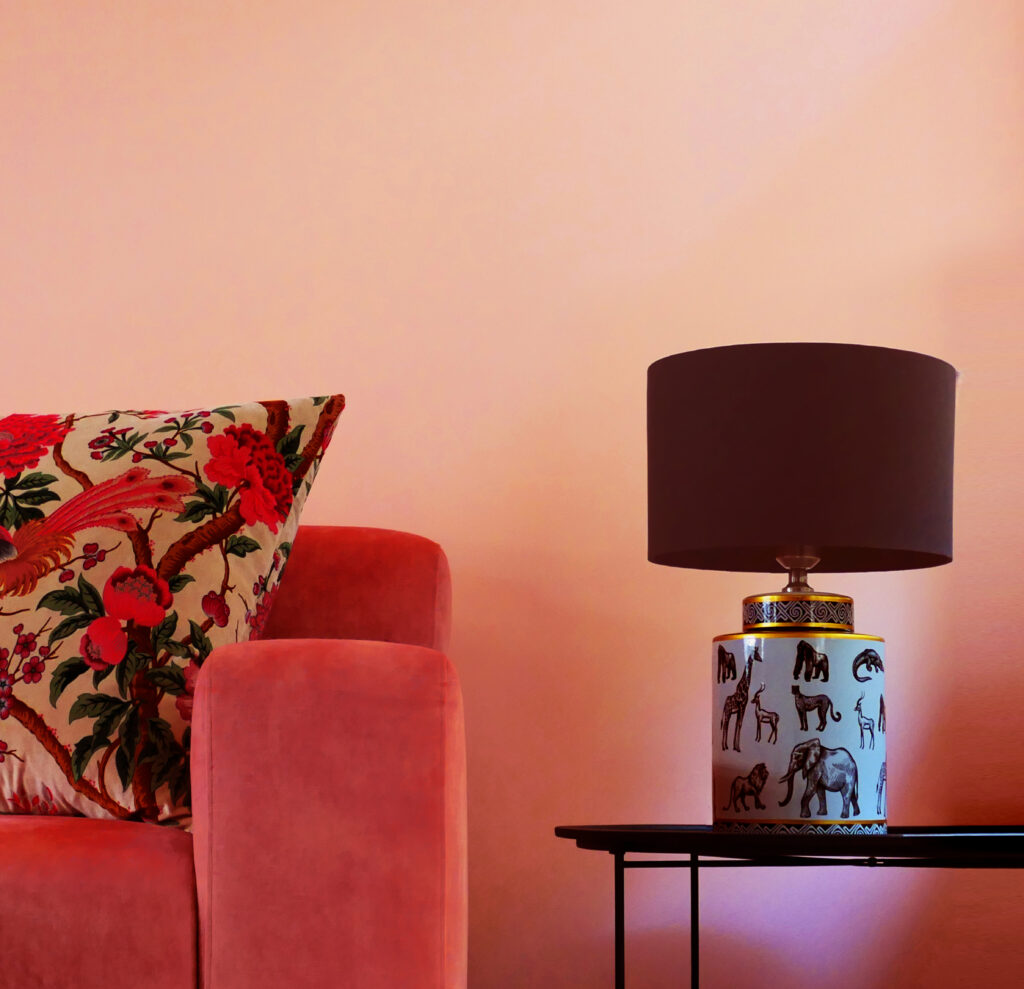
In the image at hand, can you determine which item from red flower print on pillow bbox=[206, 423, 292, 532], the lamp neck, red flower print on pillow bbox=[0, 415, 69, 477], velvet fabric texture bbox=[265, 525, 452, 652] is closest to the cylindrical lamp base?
the lamp neck

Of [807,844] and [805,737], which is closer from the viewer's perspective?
[807,844]

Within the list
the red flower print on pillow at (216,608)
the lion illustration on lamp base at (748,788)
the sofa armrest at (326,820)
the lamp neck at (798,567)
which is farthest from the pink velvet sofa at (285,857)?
the lamp neck at (798,567)

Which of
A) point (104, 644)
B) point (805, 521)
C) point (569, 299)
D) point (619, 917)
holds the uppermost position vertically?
point (569, 299)

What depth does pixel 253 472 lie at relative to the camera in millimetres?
1259

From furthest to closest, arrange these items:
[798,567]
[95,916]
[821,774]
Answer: [798,567] < [821,774] < [95,916]

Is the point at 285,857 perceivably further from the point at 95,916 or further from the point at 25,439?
Result: the point at 25,439

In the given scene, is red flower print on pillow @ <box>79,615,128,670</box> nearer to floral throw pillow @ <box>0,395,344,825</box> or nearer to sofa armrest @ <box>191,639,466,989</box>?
floral throw pillow @ <box>0,395,344,825</box>

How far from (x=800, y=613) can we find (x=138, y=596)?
0.70m

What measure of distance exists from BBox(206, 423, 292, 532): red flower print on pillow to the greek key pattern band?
54 centimetres

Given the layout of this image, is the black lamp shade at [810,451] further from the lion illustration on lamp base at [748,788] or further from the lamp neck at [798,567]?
the lion illustration on lamp base at [748,788]

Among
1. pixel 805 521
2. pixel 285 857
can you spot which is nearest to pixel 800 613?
pixel 805 521

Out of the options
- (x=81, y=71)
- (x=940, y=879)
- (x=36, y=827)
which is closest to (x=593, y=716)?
(x=940, y=879)

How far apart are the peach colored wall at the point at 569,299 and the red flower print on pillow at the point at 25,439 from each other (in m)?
0.62

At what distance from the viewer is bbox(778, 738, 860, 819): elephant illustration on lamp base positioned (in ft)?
4.08
